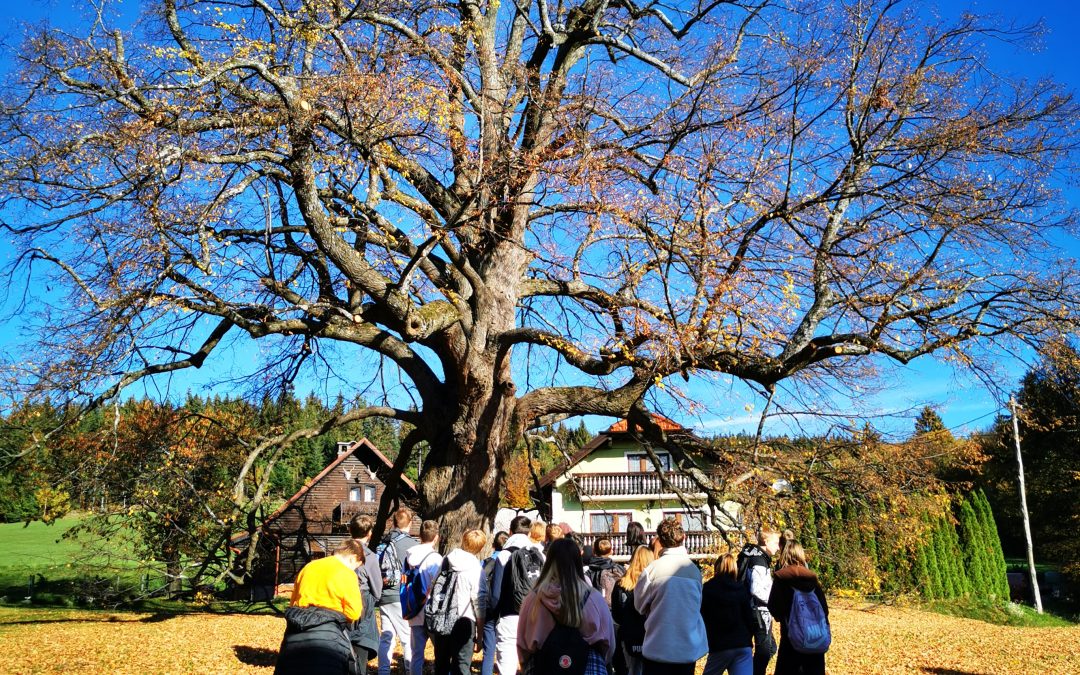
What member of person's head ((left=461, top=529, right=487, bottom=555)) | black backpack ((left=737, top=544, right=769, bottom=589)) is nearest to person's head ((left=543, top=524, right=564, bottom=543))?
person's head ((left=461, top=529, right=487, bottom=555))

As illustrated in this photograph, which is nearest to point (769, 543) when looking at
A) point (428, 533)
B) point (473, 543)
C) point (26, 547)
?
point (473, 543)

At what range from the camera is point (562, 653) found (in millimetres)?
4016

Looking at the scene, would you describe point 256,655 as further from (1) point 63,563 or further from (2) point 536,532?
(1) point 63,563

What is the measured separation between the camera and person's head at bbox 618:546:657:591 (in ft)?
17.8

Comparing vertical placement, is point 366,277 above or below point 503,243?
below

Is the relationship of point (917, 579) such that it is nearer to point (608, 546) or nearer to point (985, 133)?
point (985, 133)

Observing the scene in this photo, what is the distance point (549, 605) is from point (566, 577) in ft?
0.58

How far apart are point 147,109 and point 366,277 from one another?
9.59 feet

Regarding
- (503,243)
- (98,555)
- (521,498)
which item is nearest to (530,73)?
(503,243)

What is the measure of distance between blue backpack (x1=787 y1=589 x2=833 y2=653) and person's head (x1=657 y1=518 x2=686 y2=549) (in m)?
1.27

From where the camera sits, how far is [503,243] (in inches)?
447

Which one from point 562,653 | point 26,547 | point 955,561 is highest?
point 562,653

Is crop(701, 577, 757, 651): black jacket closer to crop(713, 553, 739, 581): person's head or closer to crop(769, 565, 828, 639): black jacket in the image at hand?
crop(713, 553, 739, 581): person's head

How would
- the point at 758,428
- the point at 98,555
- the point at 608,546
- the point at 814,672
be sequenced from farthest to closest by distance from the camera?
the point at 98,555 → the point at 758,428 → the point at 608,546 → the point at 814,672
